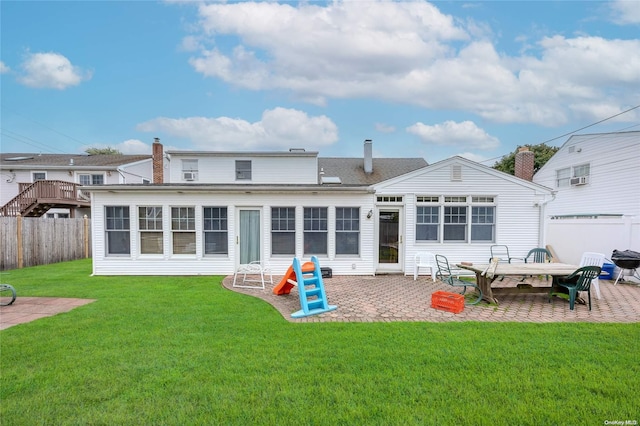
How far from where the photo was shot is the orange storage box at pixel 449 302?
6254 millimetres

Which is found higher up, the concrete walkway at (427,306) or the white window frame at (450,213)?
the white window frame at (450,213)

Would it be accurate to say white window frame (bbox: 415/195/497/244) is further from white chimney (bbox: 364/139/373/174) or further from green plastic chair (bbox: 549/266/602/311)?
white chimney (bbox: 364/139/373/174)

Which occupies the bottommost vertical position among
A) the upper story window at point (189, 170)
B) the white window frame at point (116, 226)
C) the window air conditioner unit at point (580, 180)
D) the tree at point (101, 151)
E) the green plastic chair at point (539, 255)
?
the green plastic chair at point (539, 255)

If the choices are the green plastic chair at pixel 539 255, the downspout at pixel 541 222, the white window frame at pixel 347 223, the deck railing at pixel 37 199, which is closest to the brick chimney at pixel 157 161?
the deck railing at pixel 37 199

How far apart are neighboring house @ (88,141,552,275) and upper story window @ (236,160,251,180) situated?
297 cm

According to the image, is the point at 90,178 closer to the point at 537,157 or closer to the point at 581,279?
the point at 581,279

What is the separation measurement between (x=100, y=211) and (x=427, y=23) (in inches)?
516

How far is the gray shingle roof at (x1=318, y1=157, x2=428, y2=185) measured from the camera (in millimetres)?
20922

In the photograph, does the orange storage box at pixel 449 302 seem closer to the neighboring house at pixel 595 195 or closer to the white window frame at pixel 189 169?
the neighboring house at pixel 595 195

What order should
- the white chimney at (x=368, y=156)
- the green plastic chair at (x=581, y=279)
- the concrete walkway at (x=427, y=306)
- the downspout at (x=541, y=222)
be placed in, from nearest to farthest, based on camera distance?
the concrete walkway at (x=427, y=306), the green plastic chair at (x=581, y=279), the downspout at (x=541, y=222), the white chimney at (x=368, y=156)

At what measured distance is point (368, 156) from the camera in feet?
70.3

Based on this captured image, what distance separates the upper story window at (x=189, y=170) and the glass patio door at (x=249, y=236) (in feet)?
14.5

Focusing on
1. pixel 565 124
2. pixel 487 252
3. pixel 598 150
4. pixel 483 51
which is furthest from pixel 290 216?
pixel 565 124

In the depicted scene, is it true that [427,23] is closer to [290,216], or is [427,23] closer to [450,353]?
[290,216]
